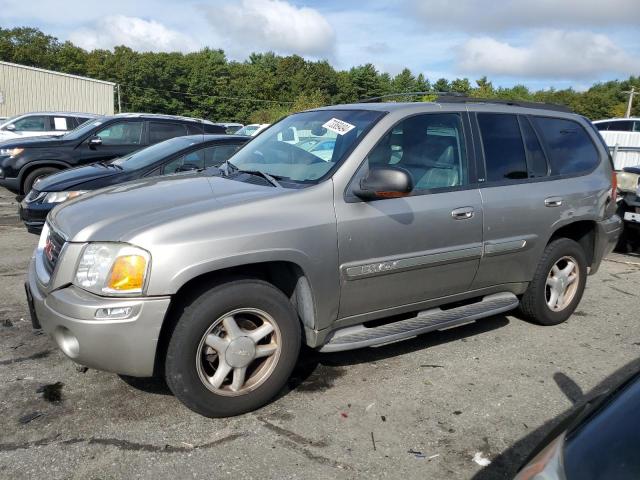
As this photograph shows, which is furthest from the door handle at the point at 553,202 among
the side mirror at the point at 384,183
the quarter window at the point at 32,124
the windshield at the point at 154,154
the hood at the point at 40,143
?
the quarter window at the point at 32,124

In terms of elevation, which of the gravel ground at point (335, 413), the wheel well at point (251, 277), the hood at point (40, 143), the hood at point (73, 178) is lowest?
the gravel ground at point (335, 413)

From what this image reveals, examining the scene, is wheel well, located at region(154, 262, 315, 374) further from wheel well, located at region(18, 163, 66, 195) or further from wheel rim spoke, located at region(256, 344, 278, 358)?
wheel well, located at region(18, 163, 66, 195)

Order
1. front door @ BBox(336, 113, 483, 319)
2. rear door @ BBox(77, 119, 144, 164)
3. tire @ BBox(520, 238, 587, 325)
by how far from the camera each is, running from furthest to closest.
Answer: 1. rear door @ BBox(77, 119, 144, 164)
2. tire @ BBox(520, 238, 587, 325)
3. front door @ BBox(336, 113, 483, 319)

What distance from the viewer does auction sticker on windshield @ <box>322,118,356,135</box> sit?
387 cm

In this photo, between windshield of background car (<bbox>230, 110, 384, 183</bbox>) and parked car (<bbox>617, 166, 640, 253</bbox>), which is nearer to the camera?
windshield of background car (<bbox>230, 110, 384, 183</bbox>)

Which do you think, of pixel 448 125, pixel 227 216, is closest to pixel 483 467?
pixel 227 216

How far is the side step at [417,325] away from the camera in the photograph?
3504 mm

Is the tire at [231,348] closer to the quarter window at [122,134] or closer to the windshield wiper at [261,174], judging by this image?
the windshield wiper at [261,174]

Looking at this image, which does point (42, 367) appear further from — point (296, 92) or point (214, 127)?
point (296, 92)

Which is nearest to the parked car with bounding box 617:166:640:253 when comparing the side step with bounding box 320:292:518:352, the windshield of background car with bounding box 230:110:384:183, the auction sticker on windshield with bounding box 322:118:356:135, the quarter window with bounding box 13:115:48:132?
the side step with bounding box 320:292:518:352

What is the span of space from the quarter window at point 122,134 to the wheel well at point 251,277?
23.4 ft

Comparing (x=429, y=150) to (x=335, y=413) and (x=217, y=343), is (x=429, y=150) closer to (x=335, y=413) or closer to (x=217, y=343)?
(x=335, y=413)

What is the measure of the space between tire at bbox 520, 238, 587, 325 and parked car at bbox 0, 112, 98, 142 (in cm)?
1389

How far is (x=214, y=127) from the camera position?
1048cm
